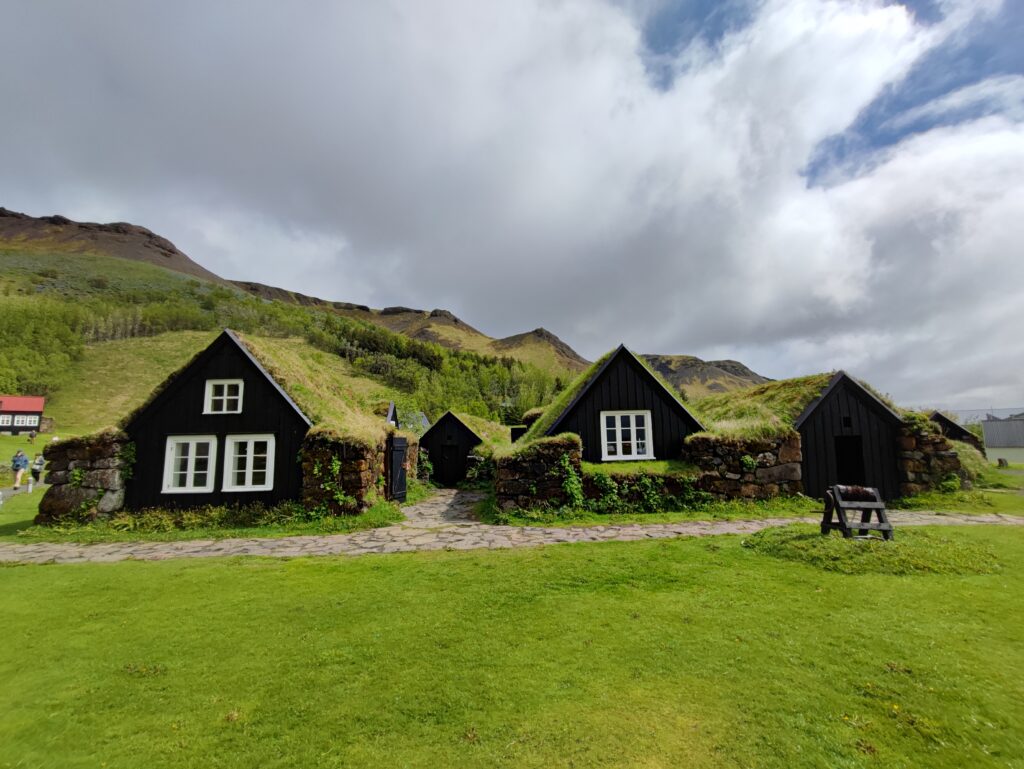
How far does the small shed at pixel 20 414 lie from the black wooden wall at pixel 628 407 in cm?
6493

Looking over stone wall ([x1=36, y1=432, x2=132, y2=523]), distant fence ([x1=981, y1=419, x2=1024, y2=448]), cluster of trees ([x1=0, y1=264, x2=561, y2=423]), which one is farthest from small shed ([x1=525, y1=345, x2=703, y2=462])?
cluster of trees ([x1=0, y1=264, x2=561, y2=423])

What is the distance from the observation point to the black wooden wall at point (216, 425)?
14.5 meters

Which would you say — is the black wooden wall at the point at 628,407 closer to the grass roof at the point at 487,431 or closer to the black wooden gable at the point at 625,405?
the black wooden gable at the point at 625,405

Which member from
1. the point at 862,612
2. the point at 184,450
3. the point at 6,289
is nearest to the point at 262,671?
the point at 862,612

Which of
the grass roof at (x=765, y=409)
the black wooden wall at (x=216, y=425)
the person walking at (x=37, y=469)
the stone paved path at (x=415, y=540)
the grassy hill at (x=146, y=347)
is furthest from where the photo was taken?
the grassy hill at (x=146, y=347)

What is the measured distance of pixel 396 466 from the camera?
19.0m

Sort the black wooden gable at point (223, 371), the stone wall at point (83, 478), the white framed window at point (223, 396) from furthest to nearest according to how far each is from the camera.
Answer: the white framed window at point (223, 396) → the black wooden gable at point (223, 371) → the stone wall at point (83, 478)

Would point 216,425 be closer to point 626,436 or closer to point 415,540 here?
point 415,540

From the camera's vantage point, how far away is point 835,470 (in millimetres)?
16547

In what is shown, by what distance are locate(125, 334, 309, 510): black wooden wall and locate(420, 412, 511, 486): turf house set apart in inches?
553

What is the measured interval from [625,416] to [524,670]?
13.1 m

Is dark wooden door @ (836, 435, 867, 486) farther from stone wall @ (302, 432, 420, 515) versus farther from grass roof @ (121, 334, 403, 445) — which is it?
grass roof @ (121, 334, 403, 445)

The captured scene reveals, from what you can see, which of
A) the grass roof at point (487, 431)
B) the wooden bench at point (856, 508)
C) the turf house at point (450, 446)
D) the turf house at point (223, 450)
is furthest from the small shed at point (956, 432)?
the turf house at point (223, 450)

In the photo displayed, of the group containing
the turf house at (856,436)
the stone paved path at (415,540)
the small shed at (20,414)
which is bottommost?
the stone paved path at (415,540)
